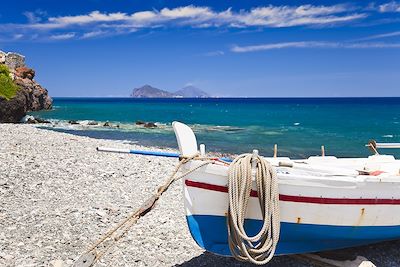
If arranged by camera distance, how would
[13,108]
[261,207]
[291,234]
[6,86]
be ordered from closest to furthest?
[261,207] → [291,234] → [13,108] → [6,86]

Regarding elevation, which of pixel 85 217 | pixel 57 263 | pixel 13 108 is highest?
pixel 13 108

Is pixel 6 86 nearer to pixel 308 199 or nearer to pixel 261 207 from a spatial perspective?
pixel 261 207

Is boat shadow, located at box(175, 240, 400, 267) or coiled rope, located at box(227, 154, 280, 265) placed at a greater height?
coiled rope, located at box(227, 154, 280, 265)

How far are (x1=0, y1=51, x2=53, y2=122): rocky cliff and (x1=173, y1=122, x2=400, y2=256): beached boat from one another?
115 ft

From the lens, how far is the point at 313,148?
2978cm

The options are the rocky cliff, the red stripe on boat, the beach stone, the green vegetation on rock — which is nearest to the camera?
the red stripe on boat

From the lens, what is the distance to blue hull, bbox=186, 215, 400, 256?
688cm

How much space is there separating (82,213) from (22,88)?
38.2 meters

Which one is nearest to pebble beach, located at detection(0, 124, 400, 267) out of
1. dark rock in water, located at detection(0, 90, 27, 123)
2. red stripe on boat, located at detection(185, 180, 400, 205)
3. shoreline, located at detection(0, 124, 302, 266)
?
shoreline, located at detection(0, 124, 302, 266)

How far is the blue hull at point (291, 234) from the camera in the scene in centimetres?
688

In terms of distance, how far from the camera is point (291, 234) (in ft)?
22.9

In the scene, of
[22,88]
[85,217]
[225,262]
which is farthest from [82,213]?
[22,88]

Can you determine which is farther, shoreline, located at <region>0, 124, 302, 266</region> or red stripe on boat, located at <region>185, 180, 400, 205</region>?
shoreline, located at <region>0, 124, 302, 266</region>

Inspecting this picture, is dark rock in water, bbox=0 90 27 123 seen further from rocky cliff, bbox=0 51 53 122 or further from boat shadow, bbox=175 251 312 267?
boat shadow, bbox=175 251 312 267
